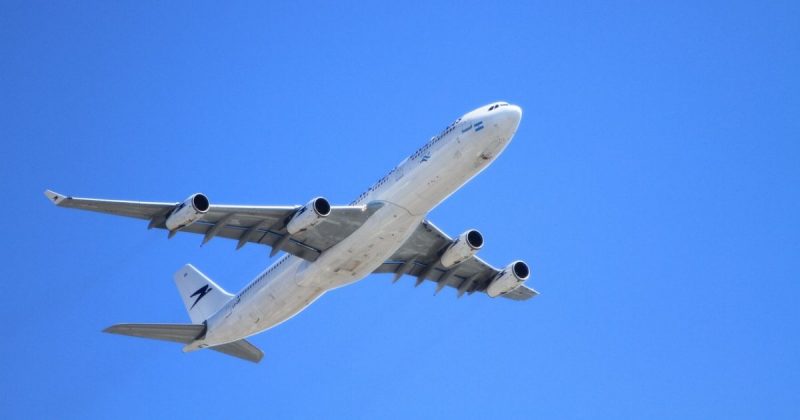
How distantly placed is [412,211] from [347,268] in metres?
4.53

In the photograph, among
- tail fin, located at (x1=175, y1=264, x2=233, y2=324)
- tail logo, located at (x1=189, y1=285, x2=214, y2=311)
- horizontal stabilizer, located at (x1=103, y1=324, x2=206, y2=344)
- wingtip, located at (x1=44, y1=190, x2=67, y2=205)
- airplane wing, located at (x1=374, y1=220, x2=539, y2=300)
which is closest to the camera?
wingtip, located at (x1=44, y1=190, x2=67, y2=205)

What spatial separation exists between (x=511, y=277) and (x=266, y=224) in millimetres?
13172

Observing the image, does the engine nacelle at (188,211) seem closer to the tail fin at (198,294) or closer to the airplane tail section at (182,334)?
the airplane tail section at (182,334)

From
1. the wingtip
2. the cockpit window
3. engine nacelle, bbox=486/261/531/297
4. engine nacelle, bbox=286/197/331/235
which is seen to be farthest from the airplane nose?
the wingtip

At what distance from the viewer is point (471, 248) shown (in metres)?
53.4

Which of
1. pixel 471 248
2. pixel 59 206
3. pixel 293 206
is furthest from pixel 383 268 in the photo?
pixel 59 206

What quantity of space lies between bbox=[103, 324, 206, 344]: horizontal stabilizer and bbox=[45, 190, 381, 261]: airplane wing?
20.0 feet

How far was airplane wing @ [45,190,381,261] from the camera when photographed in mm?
46344

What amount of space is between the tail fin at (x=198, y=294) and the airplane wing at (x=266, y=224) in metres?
7.90

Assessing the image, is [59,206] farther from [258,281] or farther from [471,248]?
[471,248]

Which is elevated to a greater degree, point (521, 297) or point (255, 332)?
point (521, 297)

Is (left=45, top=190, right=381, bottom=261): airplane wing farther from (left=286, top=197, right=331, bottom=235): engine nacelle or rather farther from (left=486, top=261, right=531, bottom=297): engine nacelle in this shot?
(left=486, top=261, right=531, bottom=297): engine nacelle

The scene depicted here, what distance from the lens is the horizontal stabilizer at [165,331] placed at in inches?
2065

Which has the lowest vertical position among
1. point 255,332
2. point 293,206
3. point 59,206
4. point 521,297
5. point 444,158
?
point 59,206
